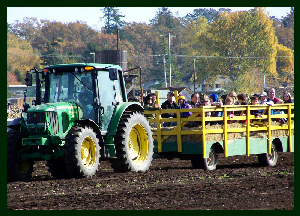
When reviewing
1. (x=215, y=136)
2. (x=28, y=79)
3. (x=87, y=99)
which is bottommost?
(x=215, y=136)

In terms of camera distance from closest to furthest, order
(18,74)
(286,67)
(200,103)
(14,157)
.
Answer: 1. (14,157)
2. (200,103)
3. (18,74)
4. (286,67)

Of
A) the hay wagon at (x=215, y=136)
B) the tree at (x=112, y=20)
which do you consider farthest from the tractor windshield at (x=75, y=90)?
the tree at (x=112, y=20)

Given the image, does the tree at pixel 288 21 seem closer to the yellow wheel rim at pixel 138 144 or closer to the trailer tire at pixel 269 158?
the trailer tire at pixel 269 158

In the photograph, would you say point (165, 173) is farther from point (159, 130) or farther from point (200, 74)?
point (200, 74)

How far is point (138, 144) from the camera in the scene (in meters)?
12.4

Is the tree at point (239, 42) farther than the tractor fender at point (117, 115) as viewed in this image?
Yes

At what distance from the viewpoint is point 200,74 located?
278 feet

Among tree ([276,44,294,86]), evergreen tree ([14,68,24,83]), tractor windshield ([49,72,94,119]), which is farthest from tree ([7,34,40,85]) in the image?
tree ([276,44,294,86])

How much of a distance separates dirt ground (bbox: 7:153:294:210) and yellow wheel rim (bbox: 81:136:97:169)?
1.12 ft

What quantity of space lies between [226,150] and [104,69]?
11.5ft

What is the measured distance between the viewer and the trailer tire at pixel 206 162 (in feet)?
40.0

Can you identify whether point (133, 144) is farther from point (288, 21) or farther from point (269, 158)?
point (288, 21)

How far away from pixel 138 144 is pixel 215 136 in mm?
1847

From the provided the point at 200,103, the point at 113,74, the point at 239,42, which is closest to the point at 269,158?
the point at 200,103
